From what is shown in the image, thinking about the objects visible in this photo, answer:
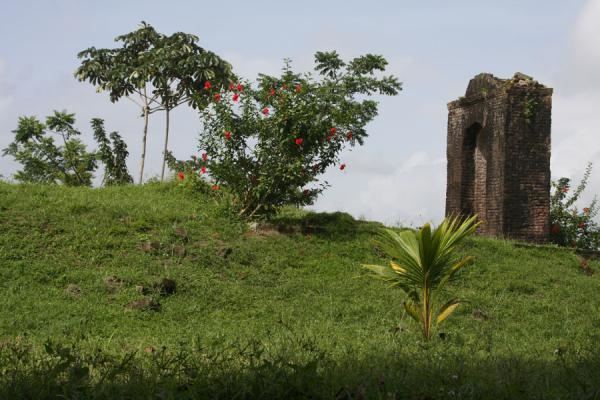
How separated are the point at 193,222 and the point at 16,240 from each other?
9.73ft

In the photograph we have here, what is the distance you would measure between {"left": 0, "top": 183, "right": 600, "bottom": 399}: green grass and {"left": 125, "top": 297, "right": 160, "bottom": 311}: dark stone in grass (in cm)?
11

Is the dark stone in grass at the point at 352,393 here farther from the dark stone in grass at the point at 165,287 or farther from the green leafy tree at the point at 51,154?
the green leafy tree at the point at 51,154

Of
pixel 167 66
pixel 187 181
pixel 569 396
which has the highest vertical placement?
pixel 167 66

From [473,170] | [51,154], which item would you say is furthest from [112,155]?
[473,170]

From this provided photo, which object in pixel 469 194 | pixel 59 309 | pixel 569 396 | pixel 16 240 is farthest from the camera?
pixel 469 194

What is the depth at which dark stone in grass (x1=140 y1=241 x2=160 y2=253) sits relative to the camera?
11.5m

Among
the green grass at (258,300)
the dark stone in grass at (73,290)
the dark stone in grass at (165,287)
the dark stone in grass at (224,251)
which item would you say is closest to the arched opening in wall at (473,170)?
the green grass at (258,300)

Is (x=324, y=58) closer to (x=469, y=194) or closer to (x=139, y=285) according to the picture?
(x=469, y=194)

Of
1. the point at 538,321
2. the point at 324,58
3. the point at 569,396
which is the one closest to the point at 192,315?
the point at 538,321

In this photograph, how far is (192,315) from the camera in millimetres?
9375

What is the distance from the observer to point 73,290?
996 cm

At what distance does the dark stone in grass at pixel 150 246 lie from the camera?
11539mm

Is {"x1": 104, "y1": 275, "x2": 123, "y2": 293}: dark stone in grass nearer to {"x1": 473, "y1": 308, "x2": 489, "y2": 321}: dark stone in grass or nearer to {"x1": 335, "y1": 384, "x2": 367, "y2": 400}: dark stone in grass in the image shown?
{"x1": 473, "y1": 308, "x2": 489, "y2": 321}: dark stone in grass

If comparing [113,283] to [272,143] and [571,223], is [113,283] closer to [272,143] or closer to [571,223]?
[272,143]
